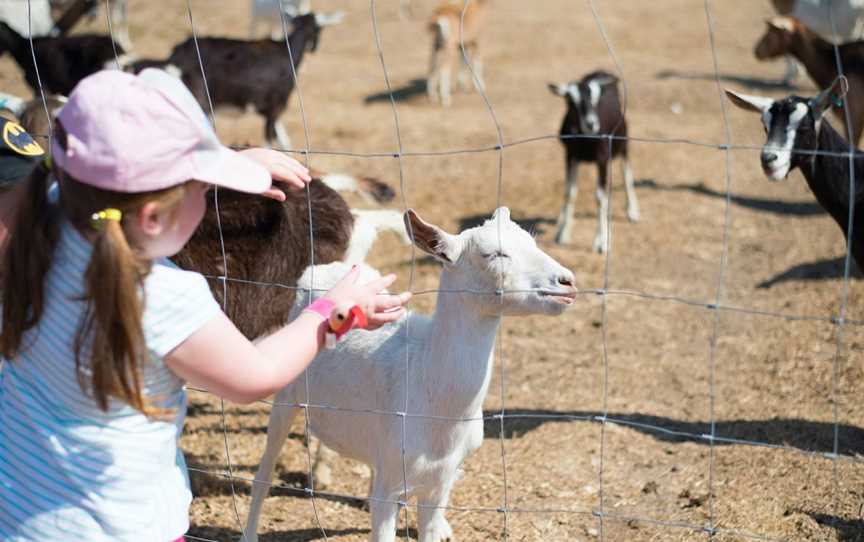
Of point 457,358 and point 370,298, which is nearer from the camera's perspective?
point 370,298

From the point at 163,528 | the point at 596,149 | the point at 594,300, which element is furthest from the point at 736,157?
the point at 163,528

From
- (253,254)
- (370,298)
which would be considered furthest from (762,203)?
(370,298)

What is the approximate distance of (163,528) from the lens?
2080 mm

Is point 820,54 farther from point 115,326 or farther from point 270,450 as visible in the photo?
point 115,326

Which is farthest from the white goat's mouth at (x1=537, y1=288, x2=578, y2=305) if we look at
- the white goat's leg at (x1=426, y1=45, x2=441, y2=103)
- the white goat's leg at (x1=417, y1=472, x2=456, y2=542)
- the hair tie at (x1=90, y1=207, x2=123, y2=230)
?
the white goat's leg at (x1=426, y1=45, x2=441, y2=103)

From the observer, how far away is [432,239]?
3.05 metres

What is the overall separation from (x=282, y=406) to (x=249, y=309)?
56 centimetres

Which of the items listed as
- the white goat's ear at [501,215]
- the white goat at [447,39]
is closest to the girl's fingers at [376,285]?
the white goat's ear at [501,215]

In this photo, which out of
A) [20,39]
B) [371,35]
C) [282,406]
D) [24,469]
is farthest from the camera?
[371,35]

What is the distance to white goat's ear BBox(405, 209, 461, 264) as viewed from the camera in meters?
2.92

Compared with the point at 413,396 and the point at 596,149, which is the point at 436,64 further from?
the point at 413,396

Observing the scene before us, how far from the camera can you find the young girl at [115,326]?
70.4 inches

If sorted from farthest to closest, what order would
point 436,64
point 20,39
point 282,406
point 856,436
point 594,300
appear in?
point 436,64 → point 20,39 → point 594,300 → point 856,436 → point 282,406

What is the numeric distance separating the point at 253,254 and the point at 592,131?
4.50 m
